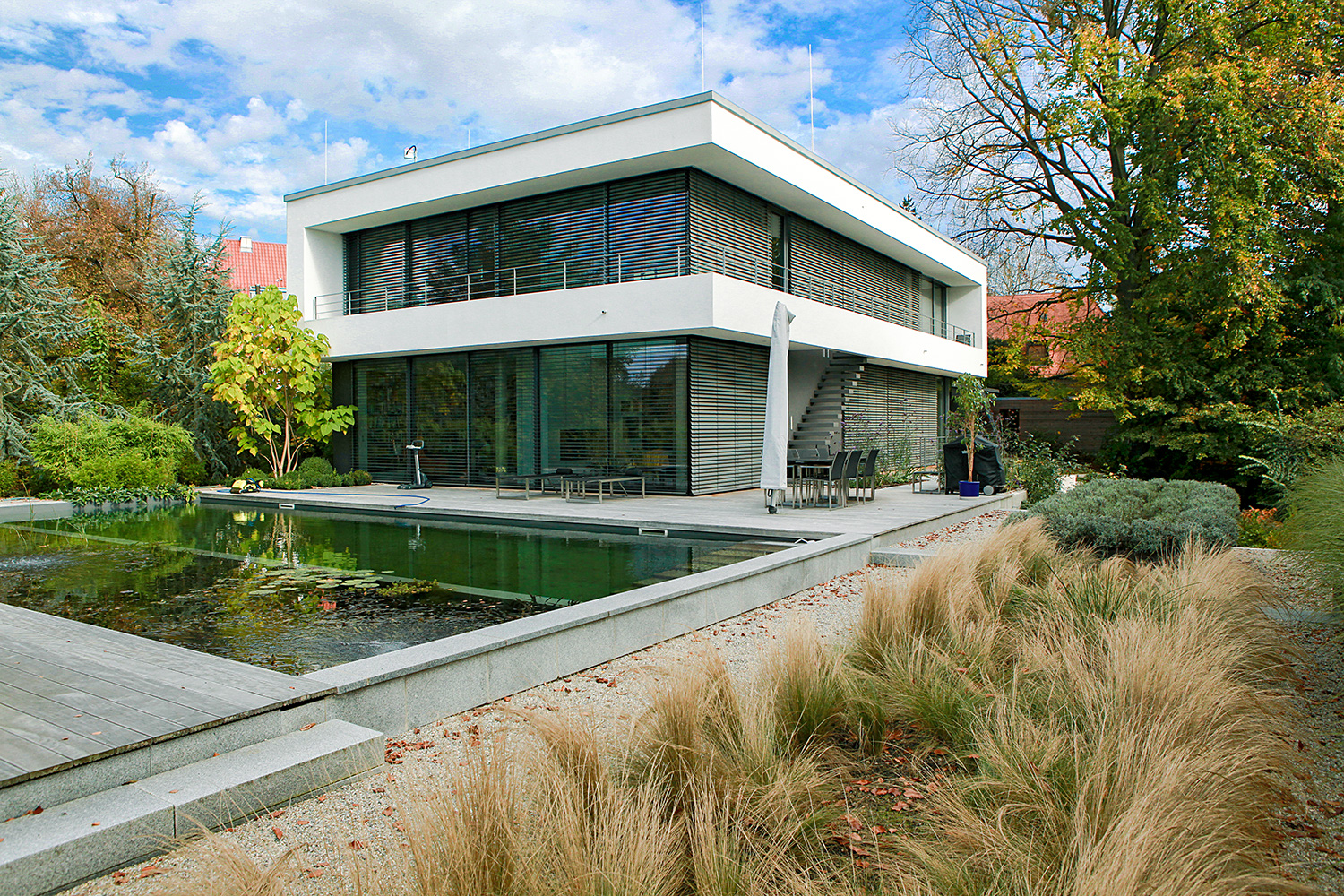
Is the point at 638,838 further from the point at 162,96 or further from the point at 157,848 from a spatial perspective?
the point at 162,96

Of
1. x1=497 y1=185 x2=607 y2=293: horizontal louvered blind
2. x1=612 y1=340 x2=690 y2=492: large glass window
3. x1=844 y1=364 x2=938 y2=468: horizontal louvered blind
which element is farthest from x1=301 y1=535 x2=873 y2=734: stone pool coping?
x1=844 y1=364 x2=938 y2=468: horizontal louvered blind

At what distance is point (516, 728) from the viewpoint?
142 inches

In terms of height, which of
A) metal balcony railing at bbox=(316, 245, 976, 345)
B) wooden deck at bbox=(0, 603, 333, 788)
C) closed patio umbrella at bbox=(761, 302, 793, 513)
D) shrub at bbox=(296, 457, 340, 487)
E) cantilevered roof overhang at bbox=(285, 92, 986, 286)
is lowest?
wooden deck at bbox=(0, 603, 333, 788)

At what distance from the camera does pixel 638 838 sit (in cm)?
205

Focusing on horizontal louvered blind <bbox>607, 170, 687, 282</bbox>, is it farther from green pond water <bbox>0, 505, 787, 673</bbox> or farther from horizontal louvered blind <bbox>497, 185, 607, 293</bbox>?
green pond water <bbox>0, 505, 787, 673</bbox>

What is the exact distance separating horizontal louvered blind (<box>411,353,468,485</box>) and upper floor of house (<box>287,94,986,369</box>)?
103 cm

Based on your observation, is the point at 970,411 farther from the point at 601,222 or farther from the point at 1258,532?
the point at 601,222

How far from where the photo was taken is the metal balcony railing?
1391cm

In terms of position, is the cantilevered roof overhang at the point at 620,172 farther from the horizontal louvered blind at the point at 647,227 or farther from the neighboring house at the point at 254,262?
the neighboring house at the point at 254,262

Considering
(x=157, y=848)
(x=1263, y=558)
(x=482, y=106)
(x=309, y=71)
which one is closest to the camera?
(x=157, y=848)

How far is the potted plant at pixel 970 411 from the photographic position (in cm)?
1393

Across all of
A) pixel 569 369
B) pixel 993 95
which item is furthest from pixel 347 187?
pixel 993 95

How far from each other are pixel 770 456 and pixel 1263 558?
5.47m

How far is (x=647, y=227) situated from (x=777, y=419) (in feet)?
16.2
